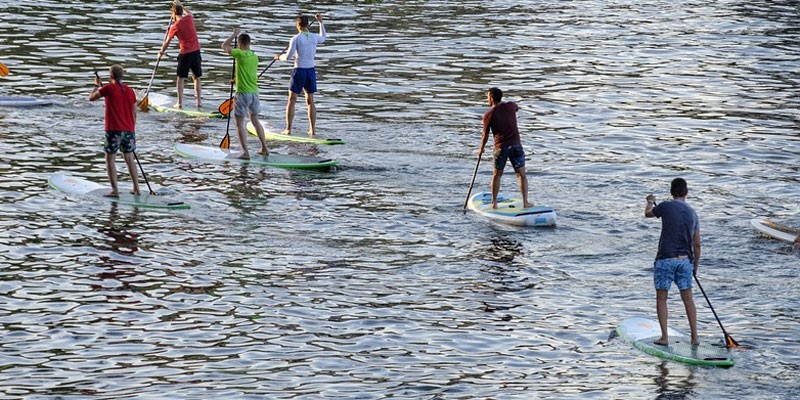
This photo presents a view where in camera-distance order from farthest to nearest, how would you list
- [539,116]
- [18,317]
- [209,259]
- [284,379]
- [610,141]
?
[539,116] < [610,141] < [209,259] < [18,317] < [284,379]

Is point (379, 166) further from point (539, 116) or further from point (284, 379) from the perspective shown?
point (284, 379)

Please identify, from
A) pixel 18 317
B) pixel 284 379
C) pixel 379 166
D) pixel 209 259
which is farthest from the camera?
pixel 379 166

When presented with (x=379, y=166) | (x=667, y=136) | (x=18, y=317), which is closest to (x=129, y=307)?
(x=18, y=317)

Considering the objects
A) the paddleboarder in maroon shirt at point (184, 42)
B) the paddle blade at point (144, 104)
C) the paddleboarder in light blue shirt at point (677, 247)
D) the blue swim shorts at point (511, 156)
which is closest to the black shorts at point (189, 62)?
the paddleboarder in maroon shirt at point (184, 42)

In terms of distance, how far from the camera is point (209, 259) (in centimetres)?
1694

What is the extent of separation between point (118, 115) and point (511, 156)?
245 inches

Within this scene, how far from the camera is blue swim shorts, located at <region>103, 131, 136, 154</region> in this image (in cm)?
1925

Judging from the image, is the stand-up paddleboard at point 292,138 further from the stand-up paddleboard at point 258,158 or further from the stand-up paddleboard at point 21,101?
the stand-up paddleboard at point 21,101

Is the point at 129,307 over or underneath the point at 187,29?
underneath

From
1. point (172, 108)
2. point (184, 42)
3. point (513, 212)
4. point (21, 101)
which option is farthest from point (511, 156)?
point (21, 101)

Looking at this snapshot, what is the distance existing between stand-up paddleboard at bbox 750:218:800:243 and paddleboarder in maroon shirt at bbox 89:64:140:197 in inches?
385

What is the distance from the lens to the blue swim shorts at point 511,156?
1948 cm

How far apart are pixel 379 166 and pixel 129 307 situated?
8714mm

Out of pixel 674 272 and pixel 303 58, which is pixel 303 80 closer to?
pixel 303 58
